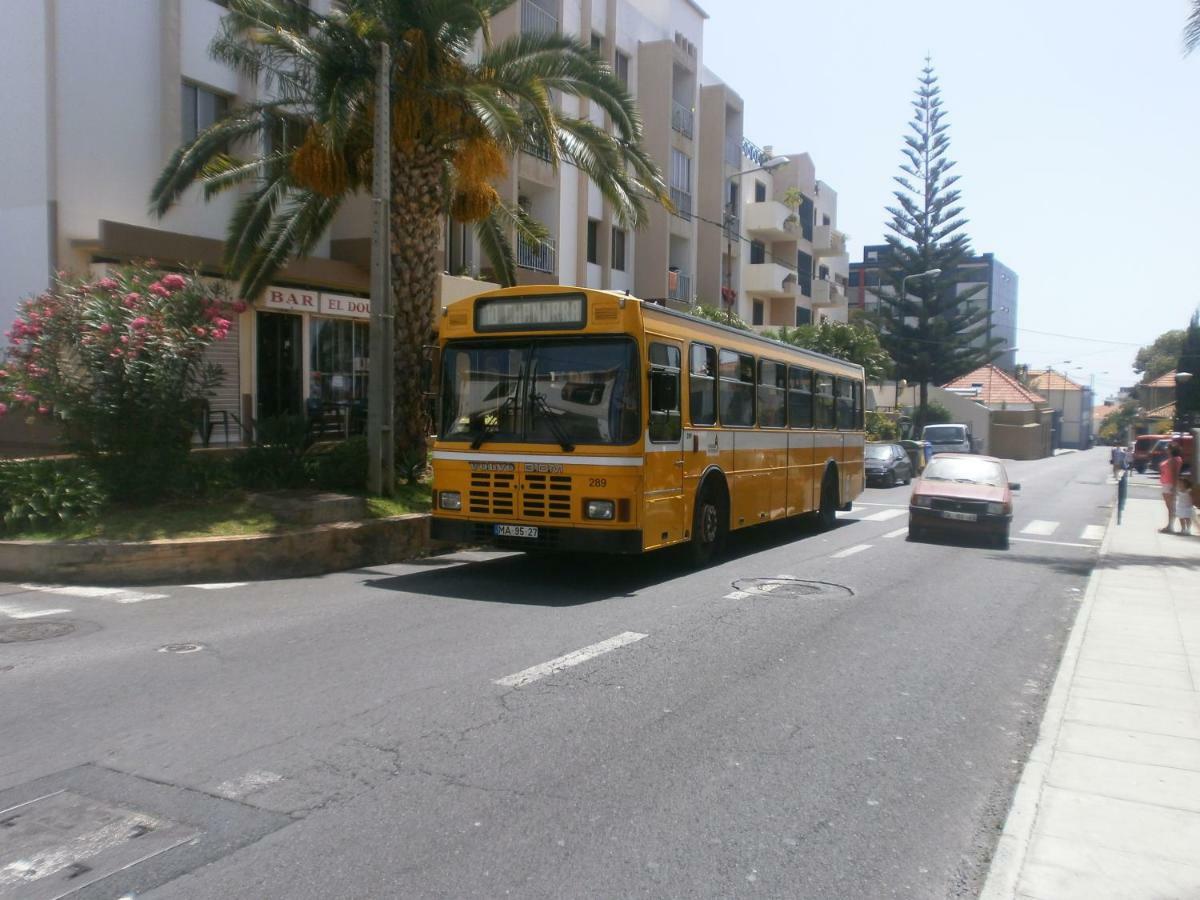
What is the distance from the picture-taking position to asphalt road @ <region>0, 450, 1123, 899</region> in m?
4.23

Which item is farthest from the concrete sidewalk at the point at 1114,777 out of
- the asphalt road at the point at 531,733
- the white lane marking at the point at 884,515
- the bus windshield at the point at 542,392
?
the white lane marking at the point at 884,515

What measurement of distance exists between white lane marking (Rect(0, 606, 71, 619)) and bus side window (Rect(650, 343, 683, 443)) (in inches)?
238

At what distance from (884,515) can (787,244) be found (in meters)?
34.2

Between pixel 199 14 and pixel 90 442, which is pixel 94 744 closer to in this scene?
pixel 90 442

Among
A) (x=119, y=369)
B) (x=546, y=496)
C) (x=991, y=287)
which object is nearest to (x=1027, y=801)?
(x=546, y=496)

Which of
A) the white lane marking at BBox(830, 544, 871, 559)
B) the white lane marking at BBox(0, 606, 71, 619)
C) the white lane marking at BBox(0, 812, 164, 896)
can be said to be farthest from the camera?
the white lane marking at BBox(830, 544, 871, 559)

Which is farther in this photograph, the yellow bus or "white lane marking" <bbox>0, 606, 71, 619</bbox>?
the yellow bus

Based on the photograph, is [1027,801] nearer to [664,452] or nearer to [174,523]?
[664,452]

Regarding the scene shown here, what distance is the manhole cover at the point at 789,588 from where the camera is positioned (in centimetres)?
1093

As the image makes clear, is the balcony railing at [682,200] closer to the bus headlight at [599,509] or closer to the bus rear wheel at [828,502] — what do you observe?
the bus rear wheel at [828,502]

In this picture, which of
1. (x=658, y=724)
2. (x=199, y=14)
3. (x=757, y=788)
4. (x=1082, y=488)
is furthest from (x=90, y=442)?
(x=1082, y=488)

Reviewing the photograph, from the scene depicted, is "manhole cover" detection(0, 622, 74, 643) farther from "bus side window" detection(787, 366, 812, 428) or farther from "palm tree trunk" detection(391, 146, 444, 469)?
"bus side window" detection(787, 366, 812, 428)

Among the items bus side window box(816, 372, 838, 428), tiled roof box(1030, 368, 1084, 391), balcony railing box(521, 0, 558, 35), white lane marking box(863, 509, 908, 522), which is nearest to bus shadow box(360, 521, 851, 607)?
bus side window box(816, 372, 838, 428)

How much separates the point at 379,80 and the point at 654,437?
675cm
